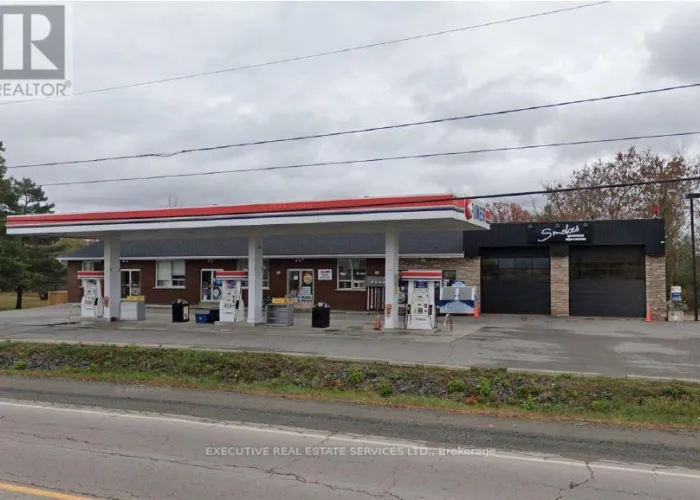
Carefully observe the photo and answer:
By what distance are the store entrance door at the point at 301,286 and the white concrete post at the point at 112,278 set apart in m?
9.96

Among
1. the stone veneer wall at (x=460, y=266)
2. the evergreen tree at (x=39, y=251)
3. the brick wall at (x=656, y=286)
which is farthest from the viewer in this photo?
the evergreen tree at (x=39, y=251)

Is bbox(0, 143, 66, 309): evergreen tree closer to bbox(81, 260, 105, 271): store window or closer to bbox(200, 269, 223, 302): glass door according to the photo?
bbox(81, 260, 105, 271): store window

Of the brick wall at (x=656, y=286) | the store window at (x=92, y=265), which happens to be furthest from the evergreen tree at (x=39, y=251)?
the brick wall at (x=656, y=286)

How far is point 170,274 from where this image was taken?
36.5 m

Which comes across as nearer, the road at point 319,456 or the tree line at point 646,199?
the road at point 319,456

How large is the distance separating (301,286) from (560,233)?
47.3ft

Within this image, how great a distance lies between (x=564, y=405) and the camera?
385 inches

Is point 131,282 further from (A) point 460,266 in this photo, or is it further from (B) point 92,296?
(A) point 460,266

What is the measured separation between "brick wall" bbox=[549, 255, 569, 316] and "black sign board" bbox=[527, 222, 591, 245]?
Answer: 967 mm

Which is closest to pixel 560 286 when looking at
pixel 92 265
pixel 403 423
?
pixel 403 423

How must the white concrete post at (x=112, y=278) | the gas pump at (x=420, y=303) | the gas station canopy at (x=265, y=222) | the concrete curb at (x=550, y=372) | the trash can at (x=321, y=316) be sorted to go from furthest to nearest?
the white concrete post at (x=112, y=278) < the trash can at (x=321, y=316) < the gas pump at (x=420, y=303) < the gas station canopy at (x=265, y=222) < the concrete curb at (x=550, y=372)

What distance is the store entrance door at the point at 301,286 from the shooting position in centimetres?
3300

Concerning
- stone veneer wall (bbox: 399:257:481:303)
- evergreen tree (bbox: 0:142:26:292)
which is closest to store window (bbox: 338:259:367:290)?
stone veneer wall (bbox: 399:257:481:303)

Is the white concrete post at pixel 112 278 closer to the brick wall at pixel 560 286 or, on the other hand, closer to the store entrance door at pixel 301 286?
the store entrance door at pixel 301 286
